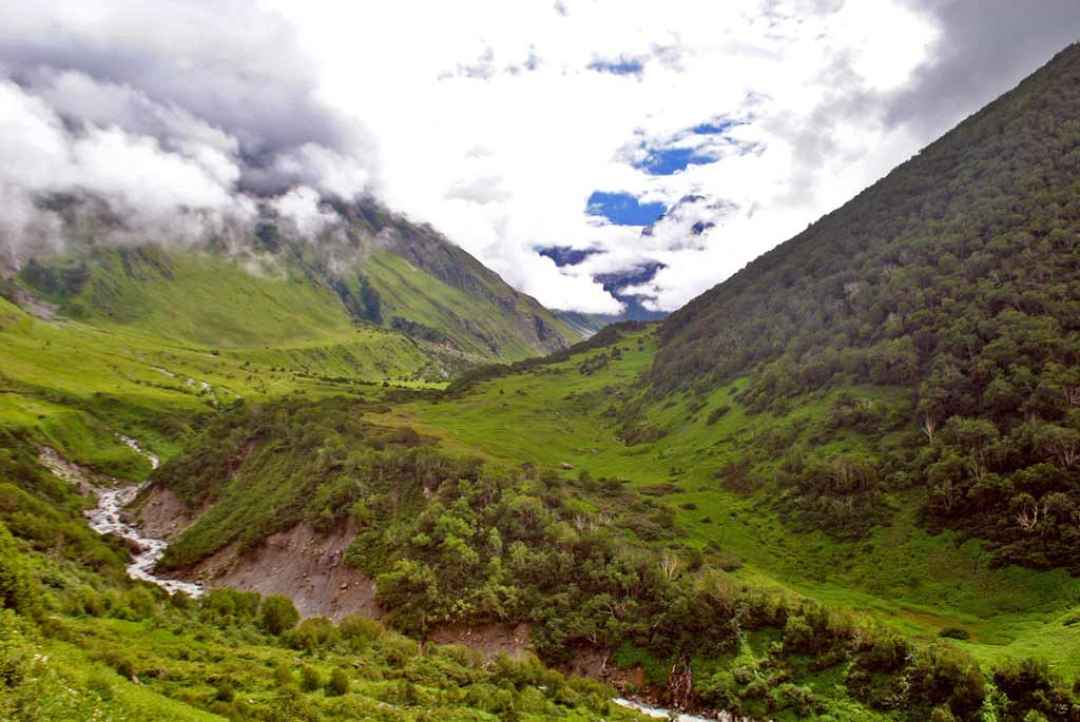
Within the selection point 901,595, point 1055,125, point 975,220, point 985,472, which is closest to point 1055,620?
point 901,595

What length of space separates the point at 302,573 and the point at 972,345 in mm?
120265

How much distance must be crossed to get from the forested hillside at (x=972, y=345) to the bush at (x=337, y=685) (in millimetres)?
72764

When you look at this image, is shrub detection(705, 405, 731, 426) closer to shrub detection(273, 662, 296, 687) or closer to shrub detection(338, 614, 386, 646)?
shrub detection(338, 614, 386, 646)

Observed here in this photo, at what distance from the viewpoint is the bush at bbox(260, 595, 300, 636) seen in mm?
64938

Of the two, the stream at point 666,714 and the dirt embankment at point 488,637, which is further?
the dirt embankment at point 488,637

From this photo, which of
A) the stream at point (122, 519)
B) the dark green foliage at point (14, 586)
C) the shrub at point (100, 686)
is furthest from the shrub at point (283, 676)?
the stream at point (122, 519)

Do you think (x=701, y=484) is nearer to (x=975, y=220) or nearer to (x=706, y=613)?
(x=706, y=613)

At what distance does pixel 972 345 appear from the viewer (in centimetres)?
11044

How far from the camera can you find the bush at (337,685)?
43.4 meters

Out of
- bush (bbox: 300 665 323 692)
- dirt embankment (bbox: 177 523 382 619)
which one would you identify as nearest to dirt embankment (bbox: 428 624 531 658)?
dirt embankment (bbox: 177 523 382 619)

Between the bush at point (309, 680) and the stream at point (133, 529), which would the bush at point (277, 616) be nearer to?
the stream at point (133, 529)

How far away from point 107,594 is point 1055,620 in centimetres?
9078

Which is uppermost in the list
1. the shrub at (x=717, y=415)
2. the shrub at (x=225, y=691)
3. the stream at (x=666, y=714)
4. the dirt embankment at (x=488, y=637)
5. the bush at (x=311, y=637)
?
the shrub at (x=717, y=415)

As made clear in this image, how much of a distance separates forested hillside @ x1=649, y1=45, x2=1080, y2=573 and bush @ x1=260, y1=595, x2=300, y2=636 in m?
77.2
